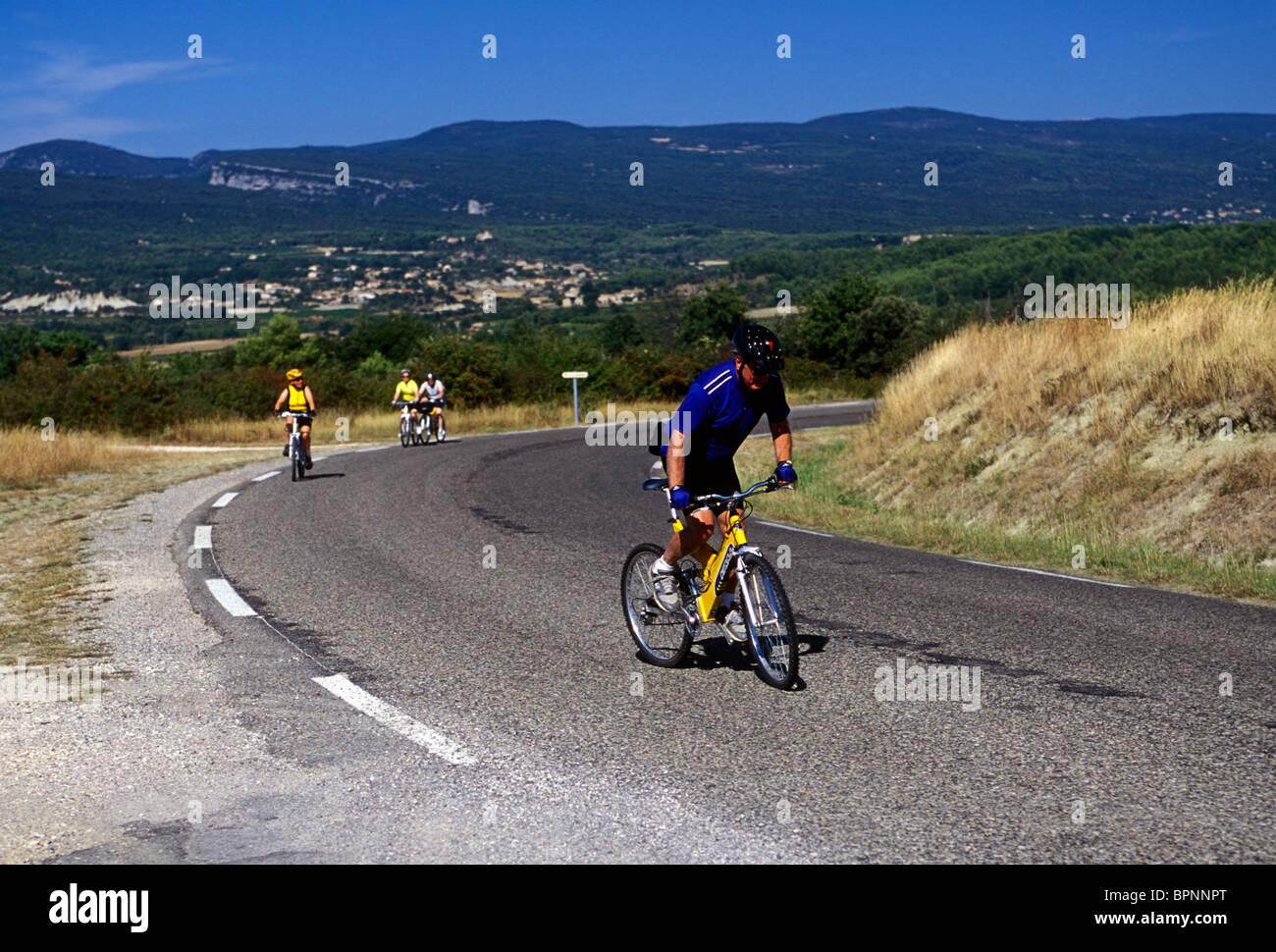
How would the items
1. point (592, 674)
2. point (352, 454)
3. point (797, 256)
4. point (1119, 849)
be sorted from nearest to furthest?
1. point (1119, 849)
2. point (592, 674)
3. point (352, 454)
4. point (797, 256)

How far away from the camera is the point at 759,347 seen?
21.9 ft

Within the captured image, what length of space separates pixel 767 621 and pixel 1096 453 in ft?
31.8

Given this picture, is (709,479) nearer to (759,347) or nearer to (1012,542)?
(759,347)

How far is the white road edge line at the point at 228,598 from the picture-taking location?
9125mm

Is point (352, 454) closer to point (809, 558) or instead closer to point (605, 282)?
point (809, 558)

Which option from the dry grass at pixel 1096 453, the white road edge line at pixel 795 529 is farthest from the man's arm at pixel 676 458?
the white road edge line at pixel 795 529

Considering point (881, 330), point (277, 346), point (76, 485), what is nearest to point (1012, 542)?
point (76, 485)

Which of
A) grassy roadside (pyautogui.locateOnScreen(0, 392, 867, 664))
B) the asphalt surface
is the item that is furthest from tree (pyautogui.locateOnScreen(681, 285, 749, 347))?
the asphalt surface

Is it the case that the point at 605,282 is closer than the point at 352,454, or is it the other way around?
the point at 352,454

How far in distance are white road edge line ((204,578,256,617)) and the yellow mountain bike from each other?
310 cm

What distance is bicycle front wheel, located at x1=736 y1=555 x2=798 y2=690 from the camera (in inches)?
257

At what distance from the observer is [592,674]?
279 inches

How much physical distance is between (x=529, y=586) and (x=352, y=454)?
16.7 metres
